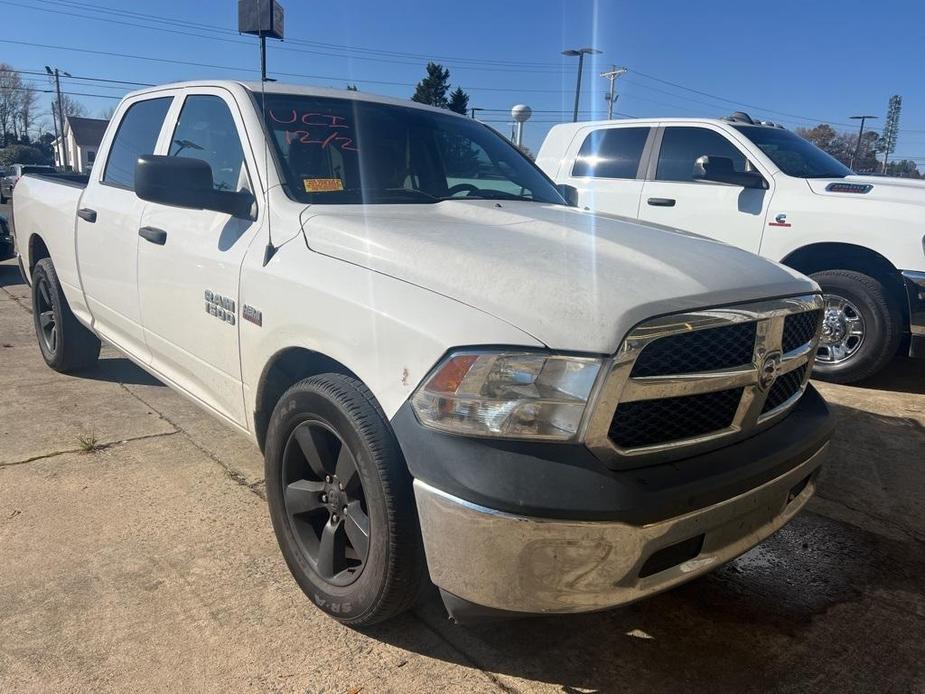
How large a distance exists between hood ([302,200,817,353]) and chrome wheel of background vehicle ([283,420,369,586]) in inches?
24.1

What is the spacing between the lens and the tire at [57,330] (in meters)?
4.82

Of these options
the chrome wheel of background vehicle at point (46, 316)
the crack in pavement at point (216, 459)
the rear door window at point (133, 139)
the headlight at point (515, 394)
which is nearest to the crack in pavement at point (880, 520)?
the headlight at point (515, 394)

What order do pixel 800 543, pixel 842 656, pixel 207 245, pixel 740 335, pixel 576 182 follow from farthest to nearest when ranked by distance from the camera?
1. pixel 576 182
2. pixel 800 543
3. pixel 207 245
4. pixel 842 656
5. pixel 740 335

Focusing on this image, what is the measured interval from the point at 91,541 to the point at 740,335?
102 inches

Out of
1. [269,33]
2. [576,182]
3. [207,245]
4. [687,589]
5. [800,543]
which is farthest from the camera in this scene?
[576,182]

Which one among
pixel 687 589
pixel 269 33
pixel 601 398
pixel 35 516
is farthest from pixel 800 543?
pixel 269 33

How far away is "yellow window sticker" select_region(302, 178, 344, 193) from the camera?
108 inches

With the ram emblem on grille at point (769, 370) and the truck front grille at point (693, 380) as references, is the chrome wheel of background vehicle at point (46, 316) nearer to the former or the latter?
the truck front grille at point (693, 380)

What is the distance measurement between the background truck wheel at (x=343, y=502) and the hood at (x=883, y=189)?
484 cm

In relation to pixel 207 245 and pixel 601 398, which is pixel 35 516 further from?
pixel 601 398

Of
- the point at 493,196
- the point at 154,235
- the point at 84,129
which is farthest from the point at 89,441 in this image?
the point at 84,129

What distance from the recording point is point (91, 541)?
2.85 m

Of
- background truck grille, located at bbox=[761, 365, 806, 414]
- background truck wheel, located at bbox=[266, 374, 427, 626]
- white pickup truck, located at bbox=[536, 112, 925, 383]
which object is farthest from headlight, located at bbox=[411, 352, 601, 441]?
white pickup truck, located at bbox=[536, 112, 925, 383]

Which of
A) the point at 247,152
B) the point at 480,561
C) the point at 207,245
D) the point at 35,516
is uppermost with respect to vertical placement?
the point at 247,152
